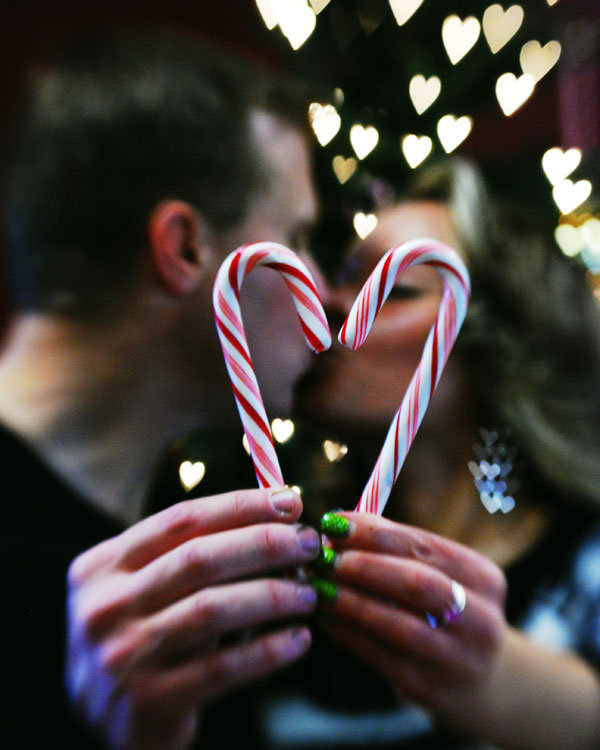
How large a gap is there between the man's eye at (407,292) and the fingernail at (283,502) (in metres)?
0.26

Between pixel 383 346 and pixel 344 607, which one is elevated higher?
pixel 383 346

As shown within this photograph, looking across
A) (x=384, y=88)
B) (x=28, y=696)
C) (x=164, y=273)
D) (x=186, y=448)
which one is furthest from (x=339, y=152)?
(x=28, y=696)

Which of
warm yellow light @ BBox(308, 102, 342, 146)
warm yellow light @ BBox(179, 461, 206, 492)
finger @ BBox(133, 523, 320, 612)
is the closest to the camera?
finger @ BBox(133, 523, 320, 612)

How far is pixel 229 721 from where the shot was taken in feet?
1.69

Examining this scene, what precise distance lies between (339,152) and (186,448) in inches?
14.0

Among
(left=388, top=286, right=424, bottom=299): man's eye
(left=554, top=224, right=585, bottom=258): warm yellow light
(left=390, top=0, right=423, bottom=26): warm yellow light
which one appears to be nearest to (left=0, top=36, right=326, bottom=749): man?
(left=388, top=286, right=424, bottom=299): man's eye

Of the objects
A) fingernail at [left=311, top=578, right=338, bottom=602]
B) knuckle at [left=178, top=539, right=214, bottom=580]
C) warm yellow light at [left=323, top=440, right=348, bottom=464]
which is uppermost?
warm yellow light at [left=323, top=440, right=348, bottom=464]

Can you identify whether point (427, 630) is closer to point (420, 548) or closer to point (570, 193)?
point (420, 548)

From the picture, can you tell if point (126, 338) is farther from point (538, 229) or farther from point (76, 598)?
point (538, 229)

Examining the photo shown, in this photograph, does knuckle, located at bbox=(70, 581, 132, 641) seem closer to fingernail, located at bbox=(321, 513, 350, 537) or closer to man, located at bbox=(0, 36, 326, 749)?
man, located at bbox=(0, 36, 326, 749)

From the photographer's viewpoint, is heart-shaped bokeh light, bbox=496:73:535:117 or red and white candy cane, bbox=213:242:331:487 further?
heart-shaped bokeh light, bbox=496:73:535:117

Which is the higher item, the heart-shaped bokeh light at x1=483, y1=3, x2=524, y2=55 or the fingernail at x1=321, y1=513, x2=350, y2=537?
the heart-shaped bokeh light at x1=483, y1=3, x2=524, y2=55

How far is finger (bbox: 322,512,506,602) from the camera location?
0.44 meters

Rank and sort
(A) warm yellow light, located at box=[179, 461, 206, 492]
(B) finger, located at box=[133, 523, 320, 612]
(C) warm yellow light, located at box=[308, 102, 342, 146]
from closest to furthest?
(B) finger, located at box=[133, 523, 320, 612], (A) warm yellow light, located at box=[179, 461, 206, 492], (C) warm yellow light, located at box=[308, 102, 342, 146]
